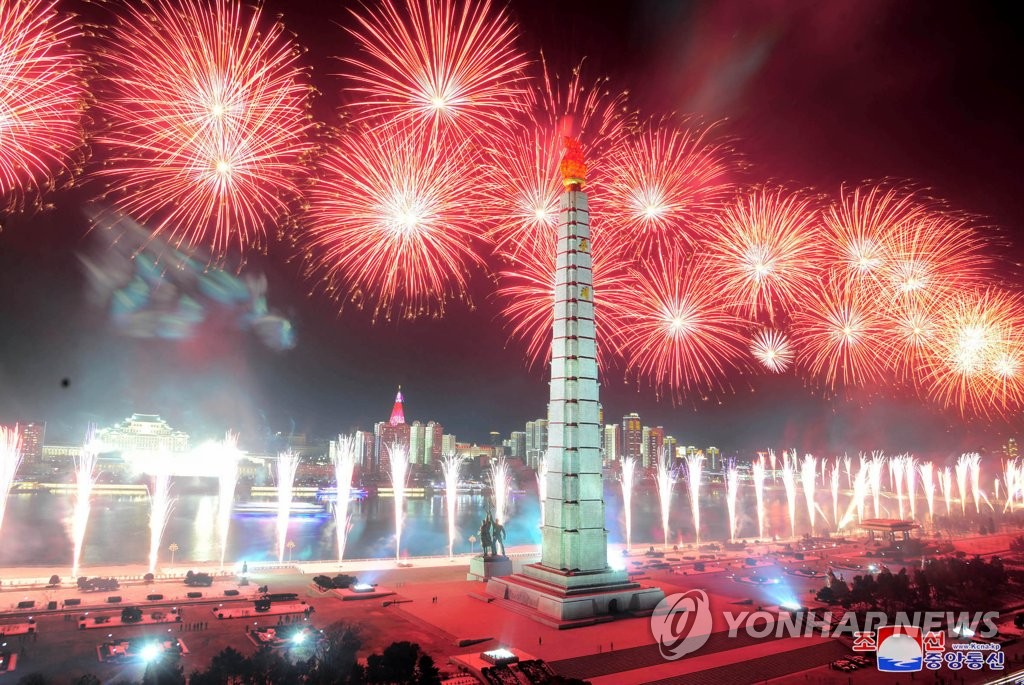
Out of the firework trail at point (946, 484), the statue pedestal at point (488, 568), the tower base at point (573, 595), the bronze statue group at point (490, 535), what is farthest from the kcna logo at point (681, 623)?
the firework trail at point (946, 484)

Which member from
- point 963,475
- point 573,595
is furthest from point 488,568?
point 963,475

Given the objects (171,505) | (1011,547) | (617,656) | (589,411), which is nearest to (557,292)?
(589,411)

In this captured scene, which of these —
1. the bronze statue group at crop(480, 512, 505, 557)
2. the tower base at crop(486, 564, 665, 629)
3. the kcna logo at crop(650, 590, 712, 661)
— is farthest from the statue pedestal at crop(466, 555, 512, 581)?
the kcna logo at crop(650, 590, 712, 661)

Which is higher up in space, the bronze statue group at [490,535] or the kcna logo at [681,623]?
the bronze statue group at [490,535]

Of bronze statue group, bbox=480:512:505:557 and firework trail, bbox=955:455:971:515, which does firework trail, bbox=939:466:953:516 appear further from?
bronze statue group, bbox=480:512:505:557

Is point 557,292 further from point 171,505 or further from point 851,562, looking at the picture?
point 171,505

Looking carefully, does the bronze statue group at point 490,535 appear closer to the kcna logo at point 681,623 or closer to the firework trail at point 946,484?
the kcna logo at point 681,623
